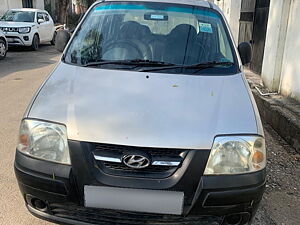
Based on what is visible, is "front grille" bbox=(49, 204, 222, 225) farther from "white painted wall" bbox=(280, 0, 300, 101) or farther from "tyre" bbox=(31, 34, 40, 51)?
"tyre" bbox=(31, 34, 40, 51)

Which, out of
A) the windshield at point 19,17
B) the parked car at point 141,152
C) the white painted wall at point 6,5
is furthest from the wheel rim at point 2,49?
the white painted wall at point 6,5

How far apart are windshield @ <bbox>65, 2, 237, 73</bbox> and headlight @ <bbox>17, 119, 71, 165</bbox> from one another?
0.88 meters

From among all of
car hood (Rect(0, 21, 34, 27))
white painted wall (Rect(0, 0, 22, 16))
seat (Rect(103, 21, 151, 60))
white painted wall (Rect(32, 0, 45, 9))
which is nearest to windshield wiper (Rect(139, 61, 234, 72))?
seat (Rect(103, 21, 151, 60))

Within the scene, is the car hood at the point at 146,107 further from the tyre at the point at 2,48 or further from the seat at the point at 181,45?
the tyre at the point at 2,48

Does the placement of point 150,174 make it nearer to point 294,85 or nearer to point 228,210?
point 228,210

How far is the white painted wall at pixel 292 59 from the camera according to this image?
516 centimetres

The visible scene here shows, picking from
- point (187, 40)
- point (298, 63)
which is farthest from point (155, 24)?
point (298, 63)

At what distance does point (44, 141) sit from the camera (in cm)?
211

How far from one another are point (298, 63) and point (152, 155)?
4.01 metres

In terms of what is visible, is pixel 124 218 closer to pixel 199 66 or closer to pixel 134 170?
pixel 134 170

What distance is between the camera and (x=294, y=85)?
5.20 metres

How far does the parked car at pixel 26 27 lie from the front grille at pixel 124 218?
11658mm

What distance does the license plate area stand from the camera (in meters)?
1.94

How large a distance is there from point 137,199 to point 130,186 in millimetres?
87
